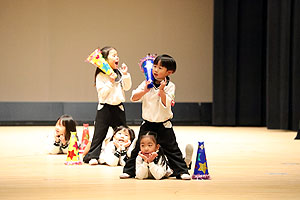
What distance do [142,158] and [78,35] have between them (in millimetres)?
6644

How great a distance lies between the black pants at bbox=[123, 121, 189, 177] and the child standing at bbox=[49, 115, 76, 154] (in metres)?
1.54

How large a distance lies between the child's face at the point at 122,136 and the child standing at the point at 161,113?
0.72 m

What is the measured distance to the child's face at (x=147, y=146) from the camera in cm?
447

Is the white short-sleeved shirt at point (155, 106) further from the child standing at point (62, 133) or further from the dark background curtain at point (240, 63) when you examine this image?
the dark background curtain at point (240, 63)

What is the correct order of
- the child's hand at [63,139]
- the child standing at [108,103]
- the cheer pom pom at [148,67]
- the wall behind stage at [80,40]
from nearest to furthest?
the cheer pom pom at [148,67], the child standing at [108,103], the child's hand at [63,139], the wall behind stage at [80,40]

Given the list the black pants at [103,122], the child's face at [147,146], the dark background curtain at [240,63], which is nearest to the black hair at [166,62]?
the child's face at [147,146]

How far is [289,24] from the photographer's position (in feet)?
30.7

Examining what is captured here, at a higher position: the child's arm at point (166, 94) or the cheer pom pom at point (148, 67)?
the cheer pom pom at point (148, 67)

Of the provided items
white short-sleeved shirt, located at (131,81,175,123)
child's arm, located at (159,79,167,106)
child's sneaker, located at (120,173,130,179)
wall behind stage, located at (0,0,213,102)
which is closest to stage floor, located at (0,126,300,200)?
child's sneaker, located at (120,173,130,179)

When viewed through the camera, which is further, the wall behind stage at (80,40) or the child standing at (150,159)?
the wall behind stage at (80,40)

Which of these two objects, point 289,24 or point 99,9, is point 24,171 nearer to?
point 289,24

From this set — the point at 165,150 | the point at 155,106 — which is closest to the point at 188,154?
the point at 165,150

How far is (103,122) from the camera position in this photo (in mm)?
5516

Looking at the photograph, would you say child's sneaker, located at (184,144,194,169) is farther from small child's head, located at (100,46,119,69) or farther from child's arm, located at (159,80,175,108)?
small child's head, located at (100,46,119,69)
